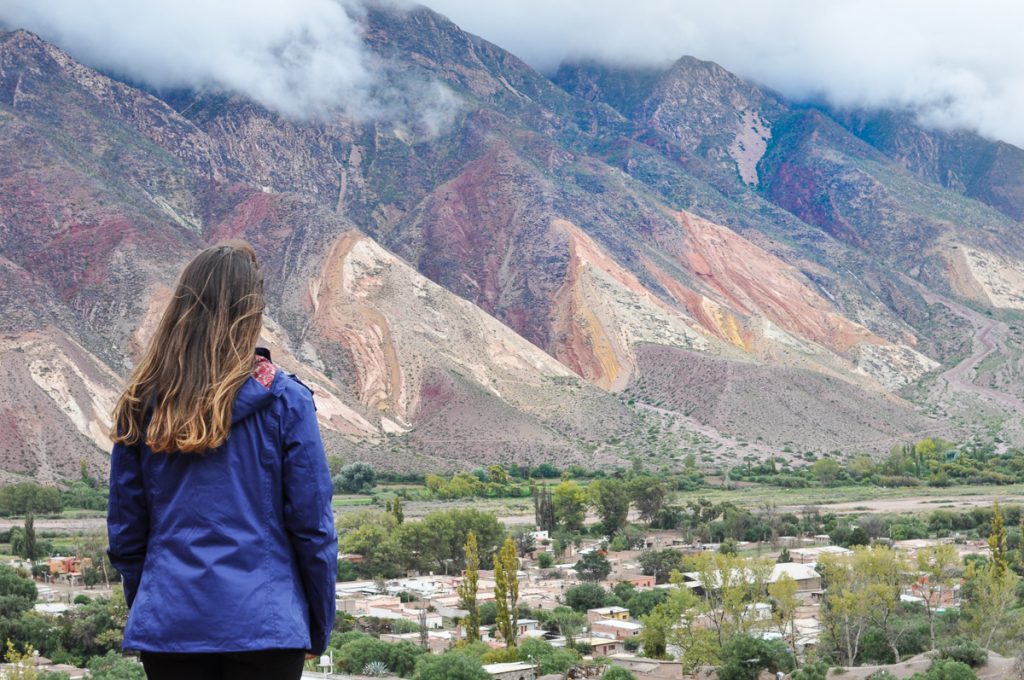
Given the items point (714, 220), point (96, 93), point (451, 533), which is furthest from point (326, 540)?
point (714, 220)

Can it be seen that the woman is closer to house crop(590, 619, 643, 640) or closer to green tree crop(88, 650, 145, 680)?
green tree crop(88, 650, 145, 680)

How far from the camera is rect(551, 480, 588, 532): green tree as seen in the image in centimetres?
7462

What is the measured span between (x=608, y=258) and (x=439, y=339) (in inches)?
1022

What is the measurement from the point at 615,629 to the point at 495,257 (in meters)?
97.6

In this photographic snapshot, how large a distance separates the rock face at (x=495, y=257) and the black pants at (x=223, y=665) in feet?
278

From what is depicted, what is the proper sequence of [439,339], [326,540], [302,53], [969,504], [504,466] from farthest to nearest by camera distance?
[302,53] < [439,339] < [504,466] < [969,504] < [326,540]

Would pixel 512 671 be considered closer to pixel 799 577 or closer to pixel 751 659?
pixel 751 659

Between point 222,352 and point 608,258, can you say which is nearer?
point 222,352

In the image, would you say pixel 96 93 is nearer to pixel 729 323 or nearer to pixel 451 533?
pixel 729 323

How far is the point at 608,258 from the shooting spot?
440 feet

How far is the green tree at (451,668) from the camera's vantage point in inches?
1334

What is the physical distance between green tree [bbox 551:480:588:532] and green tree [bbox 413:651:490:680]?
39.4 metres

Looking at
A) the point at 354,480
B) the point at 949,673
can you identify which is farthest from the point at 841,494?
the point at 949,673

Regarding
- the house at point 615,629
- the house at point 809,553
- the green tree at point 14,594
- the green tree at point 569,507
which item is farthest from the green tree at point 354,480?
the house at point 615,629
